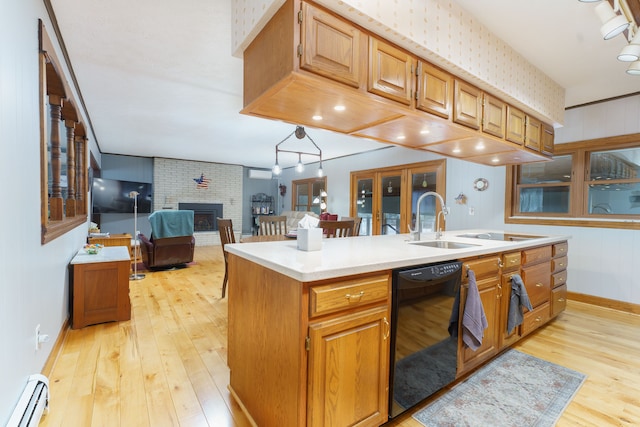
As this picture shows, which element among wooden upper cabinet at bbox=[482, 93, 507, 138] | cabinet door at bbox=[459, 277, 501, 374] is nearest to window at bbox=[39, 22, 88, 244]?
cabinet door at bbox=[459, 277, 501, 374]

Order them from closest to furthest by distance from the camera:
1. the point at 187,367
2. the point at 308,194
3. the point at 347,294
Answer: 1. the point at 347,294
2. the point at 187,367
3. the point at 308,194

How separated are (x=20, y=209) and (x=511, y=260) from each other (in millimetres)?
3162

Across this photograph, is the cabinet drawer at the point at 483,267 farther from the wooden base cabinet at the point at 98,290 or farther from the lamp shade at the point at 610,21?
the wooden base cabinet at the point at 98,290

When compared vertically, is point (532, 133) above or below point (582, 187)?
above

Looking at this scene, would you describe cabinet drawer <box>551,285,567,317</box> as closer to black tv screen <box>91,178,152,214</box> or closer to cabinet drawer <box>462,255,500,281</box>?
cabinet drawer <box>462,255,500,281</box>

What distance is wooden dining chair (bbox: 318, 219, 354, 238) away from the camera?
3.35m

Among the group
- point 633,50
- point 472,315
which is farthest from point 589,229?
point 472,315

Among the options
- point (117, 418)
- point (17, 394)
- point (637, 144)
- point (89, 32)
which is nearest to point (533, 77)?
point (637, 144)

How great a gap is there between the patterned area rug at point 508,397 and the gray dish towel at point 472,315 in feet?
1.13

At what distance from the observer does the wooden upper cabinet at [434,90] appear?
1.95 m

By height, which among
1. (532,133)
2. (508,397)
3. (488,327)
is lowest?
(508,397)

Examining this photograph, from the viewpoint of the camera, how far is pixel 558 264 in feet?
9.70

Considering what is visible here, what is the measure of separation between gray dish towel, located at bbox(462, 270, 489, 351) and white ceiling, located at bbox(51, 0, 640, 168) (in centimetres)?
195

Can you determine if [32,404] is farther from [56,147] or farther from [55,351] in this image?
[56,147]
